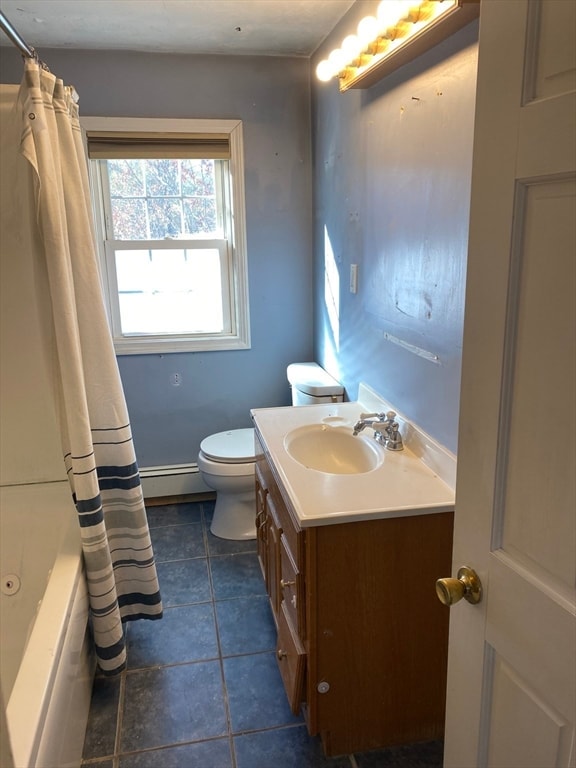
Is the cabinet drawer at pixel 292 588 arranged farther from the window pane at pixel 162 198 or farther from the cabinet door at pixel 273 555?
the window pane at pixel 162 198

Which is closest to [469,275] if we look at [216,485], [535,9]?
[535,9]

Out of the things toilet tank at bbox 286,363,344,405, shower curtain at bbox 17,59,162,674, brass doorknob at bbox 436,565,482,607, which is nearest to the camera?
brass doorknob at bbox 436,565,482,607

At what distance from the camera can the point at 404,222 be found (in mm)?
1880

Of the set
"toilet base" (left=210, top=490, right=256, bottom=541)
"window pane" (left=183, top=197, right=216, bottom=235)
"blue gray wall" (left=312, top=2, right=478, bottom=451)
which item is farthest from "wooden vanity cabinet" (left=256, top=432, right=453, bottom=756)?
"window pane" (left=183, top=197, right=216, bottom=235)

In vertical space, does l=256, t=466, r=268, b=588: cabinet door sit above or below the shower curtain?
below

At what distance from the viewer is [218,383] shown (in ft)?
10.6

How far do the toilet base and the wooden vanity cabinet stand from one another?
1.14 m

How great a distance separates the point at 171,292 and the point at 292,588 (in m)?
1.92

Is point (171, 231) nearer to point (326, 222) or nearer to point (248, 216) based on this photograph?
point (248, 216)

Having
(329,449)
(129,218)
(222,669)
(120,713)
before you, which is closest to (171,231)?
(129,218)

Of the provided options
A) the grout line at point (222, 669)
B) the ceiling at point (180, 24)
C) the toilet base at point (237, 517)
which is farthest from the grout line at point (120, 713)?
the ceiling at point (180, 24)

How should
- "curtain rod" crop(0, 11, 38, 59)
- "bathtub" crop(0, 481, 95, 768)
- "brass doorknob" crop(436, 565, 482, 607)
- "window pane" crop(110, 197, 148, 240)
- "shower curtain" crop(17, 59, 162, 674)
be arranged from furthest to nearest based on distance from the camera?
1. "window pane" crop(110, 197, 148, 240)
2. "shower curtain" crop(17, 59, 162, 674)
3. "curtain rod" crop(0, 11, 38, 59)
4. "bathtub" crop(0, 481, 95, 768)
5. "brass doorknob" crop(436, 565, 482, 607)

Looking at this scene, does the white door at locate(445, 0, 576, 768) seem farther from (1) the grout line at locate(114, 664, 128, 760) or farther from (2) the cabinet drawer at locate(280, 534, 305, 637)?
(1) the grout line at locate(114, 664, 128, 760)

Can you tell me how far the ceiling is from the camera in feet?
7.46
